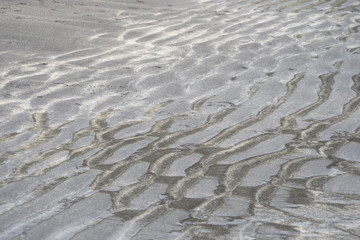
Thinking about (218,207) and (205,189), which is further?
(205,189)

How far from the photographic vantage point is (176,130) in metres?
2.94

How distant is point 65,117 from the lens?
317cm

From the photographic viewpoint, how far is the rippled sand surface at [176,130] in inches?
76.4

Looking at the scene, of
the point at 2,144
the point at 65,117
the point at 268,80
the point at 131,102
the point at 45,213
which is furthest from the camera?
the point at 268,80

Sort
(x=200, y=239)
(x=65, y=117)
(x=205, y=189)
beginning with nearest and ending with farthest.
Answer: (x=200, y=239) < (x=205, y=189) < (x=65, y=117)

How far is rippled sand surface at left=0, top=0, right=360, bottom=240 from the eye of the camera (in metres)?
1.94

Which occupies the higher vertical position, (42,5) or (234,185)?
(42,5)

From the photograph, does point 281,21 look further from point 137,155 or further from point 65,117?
point 137,155

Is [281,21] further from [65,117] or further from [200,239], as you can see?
[200,239]

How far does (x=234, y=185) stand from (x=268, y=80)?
183 centimetres

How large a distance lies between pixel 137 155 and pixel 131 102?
946 millimetres

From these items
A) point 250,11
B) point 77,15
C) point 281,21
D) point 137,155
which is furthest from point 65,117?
point 250,11

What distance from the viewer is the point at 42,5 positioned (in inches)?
244

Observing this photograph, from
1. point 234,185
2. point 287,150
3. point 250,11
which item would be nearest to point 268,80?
point 287,150
